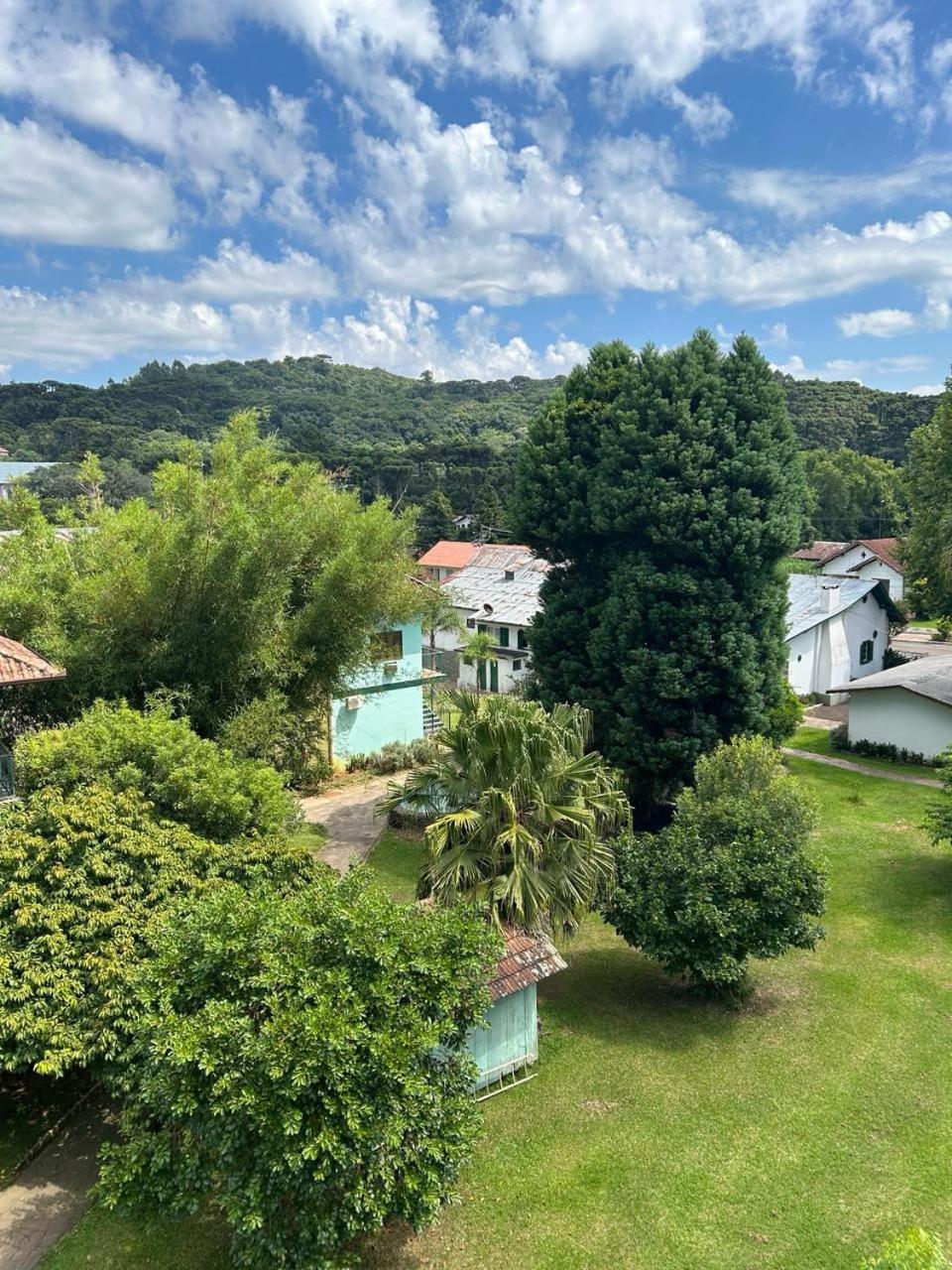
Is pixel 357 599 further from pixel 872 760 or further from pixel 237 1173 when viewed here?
pixel 872 760

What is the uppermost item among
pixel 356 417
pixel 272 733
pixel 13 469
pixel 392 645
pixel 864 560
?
pixel 356 417

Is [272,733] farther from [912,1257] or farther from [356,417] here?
[356,417]

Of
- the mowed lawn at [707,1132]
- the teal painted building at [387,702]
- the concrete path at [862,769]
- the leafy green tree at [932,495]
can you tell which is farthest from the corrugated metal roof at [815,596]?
the mowed lawn at [707,1132]

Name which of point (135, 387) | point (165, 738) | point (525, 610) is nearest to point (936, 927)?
point (165, 738)

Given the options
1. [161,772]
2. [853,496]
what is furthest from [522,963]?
[853,496]

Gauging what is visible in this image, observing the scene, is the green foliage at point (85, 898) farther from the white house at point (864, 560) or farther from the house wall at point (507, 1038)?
the white house at point (864, 560)

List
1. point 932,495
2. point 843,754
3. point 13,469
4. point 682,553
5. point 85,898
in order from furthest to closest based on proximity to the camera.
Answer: point 13,469 < point 932,495 < point 843,754 < point 682,553 < point 85,898
